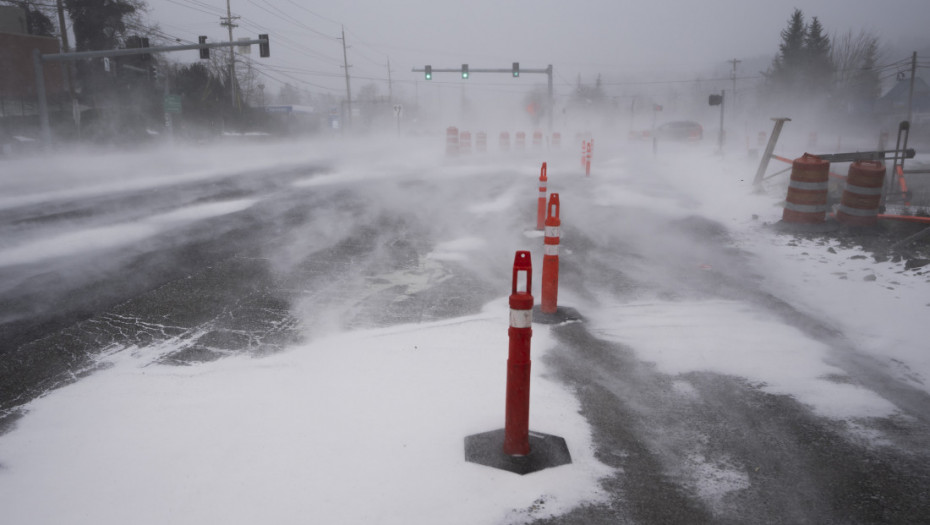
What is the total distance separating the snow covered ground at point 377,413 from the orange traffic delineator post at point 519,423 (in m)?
0.08

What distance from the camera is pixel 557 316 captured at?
6102 millimetres

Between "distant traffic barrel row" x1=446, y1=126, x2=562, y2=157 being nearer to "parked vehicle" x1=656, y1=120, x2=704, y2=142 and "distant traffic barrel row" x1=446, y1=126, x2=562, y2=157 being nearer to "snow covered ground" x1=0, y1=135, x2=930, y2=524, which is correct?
"parked vehicle" x1=656, y1=120, x2=704, y2=142

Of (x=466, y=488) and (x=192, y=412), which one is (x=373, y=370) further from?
(x=466, y=488)

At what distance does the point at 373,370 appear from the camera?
15.7 feet

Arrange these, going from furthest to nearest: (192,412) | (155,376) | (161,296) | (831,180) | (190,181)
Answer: (190,181), (831,180), (161,296), (155,376), (192,412)

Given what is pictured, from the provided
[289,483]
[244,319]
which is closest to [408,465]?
[289,483]

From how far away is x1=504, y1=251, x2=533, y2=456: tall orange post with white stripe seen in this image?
332 cm

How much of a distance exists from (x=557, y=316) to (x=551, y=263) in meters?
Result: 0.58

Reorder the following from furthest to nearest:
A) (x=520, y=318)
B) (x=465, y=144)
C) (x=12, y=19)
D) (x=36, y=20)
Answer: (x=36, y=20), (x=12, y=19), (x=465, y=144), (x=520, y=318)

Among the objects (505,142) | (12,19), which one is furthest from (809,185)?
(12,19)

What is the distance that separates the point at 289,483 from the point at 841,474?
10.0ft

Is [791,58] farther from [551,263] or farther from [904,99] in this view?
[551,263]

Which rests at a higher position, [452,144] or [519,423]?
[452,144]

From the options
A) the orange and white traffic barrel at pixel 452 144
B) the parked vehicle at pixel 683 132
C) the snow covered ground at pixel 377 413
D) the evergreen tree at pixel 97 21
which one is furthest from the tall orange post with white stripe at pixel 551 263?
the evergreen tree at pixel 97 21
